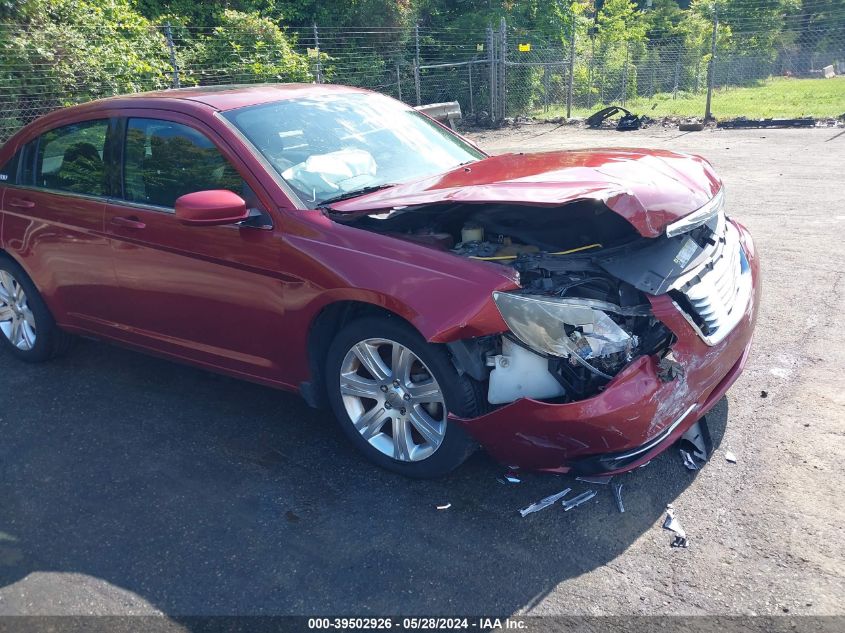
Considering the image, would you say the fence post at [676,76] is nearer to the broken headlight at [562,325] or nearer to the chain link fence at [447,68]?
the chain link fence at [447,68]

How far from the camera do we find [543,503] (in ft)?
10.7

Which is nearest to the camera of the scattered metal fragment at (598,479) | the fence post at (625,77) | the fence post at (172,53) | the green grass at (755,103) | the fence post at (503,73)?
the scattered metal fragment at (598,479)

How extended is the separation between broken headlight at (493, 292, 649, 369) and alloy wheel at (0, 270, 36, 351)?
11.9ft

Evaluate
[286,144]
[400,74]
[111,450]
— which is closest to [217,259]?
[286,144]

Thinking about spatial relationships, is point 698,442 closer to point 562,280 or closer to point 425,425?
point 562,280

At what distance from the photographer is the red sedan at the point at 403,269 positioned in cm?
307

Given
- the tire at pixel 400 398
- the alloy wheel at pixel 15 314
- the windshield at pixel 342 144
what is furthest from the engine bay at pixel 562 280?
the alloy wheel at pixel 15 314

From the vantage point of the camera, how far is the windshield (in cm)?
383

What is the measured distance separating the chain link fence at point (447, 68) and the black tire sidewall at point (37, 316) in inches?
290

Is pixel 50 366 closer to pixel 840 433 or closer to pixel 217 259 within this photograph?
pixel 217 259

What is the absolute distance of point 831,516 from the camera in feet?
9.94

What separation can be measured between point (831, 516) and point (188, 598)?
2.62 metres

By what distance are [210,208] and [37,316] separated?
2224 millimetres

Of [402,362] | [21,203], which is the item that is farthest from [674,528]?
[21,203]
